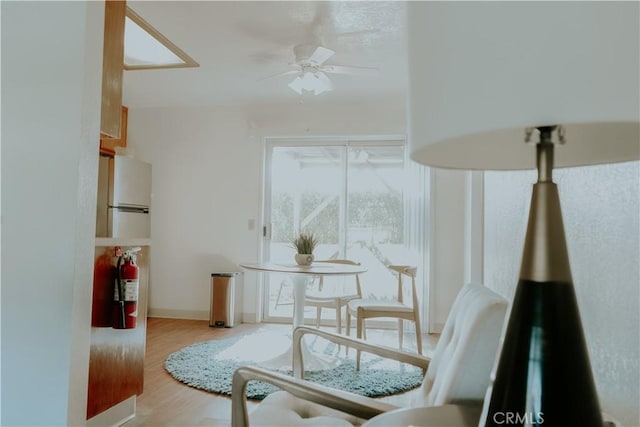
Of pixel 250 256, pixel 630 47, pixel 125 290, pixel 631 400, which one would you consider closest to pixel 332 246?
pixel 250 256

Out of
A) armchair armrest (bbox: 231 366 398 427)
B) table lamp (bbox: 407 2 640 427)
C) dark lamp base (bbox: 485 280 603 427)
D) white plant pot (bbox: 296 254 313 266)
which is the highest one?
table lamp (bbox: 407 2 640 427)

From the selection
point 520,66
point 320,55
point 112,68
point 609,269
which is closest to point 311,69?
point 320,55

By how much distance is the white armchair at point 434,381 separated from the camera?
3.15 ft

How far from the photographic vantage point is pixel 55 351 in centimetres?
127

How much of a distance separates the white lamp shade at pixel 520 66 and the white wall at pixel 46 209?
3.84ft

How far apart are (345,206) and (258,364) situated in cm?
208

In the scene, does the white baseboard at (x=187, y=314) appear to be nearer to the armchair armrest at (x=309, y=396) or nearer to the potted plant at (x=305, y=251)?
the potted plant at (x=305, y=251)

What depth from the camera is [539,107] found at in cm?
43

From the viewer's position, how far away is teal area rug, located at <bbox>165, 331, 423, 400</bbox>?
2568mm

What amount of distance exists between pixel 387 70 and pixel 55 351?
313 centimetres

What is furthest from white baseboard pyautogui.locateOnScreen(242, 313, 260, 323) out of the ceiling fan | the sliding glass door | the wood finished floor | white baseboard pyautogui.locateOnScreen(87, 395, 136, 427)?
the ceiling fan

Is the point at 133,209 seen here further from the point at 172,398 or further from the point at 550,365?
the point at 550,365

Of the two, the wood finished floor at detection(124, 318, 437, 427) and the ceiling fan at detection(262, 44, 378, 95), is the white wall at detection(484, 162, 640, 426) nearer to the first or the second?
the wood finished floor at detection(124, 318, 437, 427)

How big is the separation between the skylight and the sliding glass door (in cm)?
161
